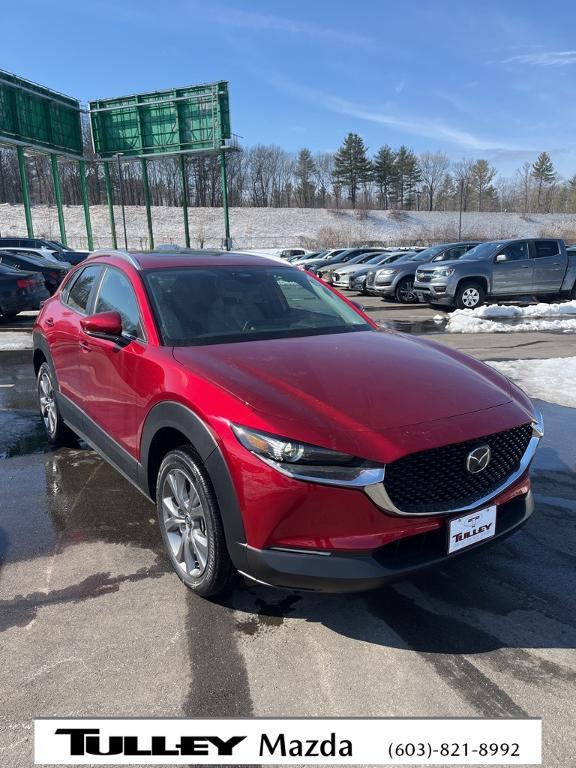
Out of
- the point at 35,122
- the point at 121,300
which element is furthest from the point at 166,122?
the point at 121,300

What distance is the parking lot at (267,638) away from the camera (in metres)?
2.21

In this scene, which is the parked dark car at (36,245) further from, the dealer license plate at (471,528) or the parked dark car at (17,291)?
the dealer license plate at (471,528)

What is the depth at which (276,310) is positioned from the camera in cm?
383

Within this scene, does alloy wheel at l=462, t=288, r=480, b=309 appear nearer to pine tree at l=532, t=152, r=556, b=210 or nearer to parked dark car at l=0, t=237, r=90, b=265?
parked dark car at l=0, t=237, r=90, b=265

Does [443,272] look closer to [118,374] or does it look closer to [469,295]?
[469,295]

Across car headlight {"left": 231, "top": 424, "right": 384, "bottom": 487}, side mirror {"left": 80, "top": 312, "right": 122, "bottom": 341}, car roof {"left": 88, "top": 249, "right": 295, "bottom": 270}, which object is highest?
car roof {"left": 88, "top": 249, "right": 295, "bottom": 270}

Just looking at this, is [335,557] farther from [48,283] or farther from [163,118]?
[163,118]

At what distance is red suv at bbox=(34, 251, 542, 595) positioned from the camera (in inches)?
90.1

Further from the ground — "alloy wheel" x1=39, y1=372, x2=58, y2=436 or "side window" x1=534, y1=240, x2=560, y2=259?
"side window" x1=534, y1=240, x2=560, y2=259

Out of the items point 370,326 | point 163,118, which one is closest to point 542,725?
point 370,326

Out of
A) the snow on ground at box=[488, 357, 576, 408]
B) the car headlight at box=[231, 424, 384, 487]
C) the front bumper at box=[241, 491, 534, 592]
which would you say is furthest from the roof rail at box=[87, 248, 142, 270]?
the snow on ground at box=[488, 357, 576, 408]

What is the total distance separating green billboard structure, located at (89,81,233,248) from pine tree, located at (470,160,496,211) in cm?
8586

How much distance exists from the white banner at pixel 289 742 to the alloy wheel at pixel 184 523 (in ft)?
2.62

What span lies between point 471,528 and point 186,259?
8.75 ft
